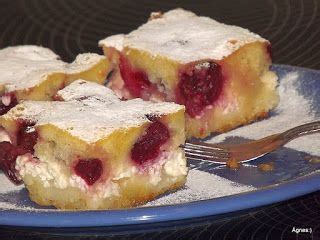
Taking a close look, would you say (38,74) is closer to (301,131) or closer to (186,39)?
(186,39)

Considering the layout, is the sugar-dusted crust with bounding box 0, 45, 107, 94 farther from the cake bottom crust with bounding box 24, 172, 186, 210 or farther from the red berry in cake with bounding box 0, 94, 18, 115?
the cake bottom crust with bounding box 24, 172, 186, 210

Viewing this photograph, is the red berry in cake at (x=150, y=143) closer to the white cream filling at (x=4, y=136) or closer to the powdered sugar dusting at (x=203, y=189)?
the powdered sugar dusting at (x=203, y=189)

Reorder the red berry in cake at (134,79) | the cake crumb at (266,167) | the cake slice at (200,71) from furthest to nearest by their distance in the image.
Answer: the red berry in cake at (134,79) < the cake slice at (200,71) < the cake crumb at (266,167)

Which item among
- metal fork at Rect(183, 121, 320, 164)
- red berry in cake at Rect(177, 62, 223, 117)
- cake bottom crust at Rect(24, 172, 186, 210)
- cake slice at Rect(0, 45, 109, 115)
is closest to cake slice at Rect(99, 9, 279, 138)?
red berry in cake at Rect(177, 62, 223, 117)

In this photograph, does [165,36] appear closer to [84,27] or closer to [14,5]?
[84,27]

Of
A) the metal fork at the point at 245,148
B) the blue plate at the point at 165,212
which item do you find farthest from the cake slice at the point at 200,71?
the blue plate at the point at 165,212

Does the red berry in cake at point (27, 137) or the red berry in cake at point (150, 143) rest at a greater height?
the red berry in cake at point (150, 143)

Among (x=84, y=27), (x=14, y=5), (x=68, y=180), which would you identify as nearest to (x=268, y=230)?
(x=68, y=180)
